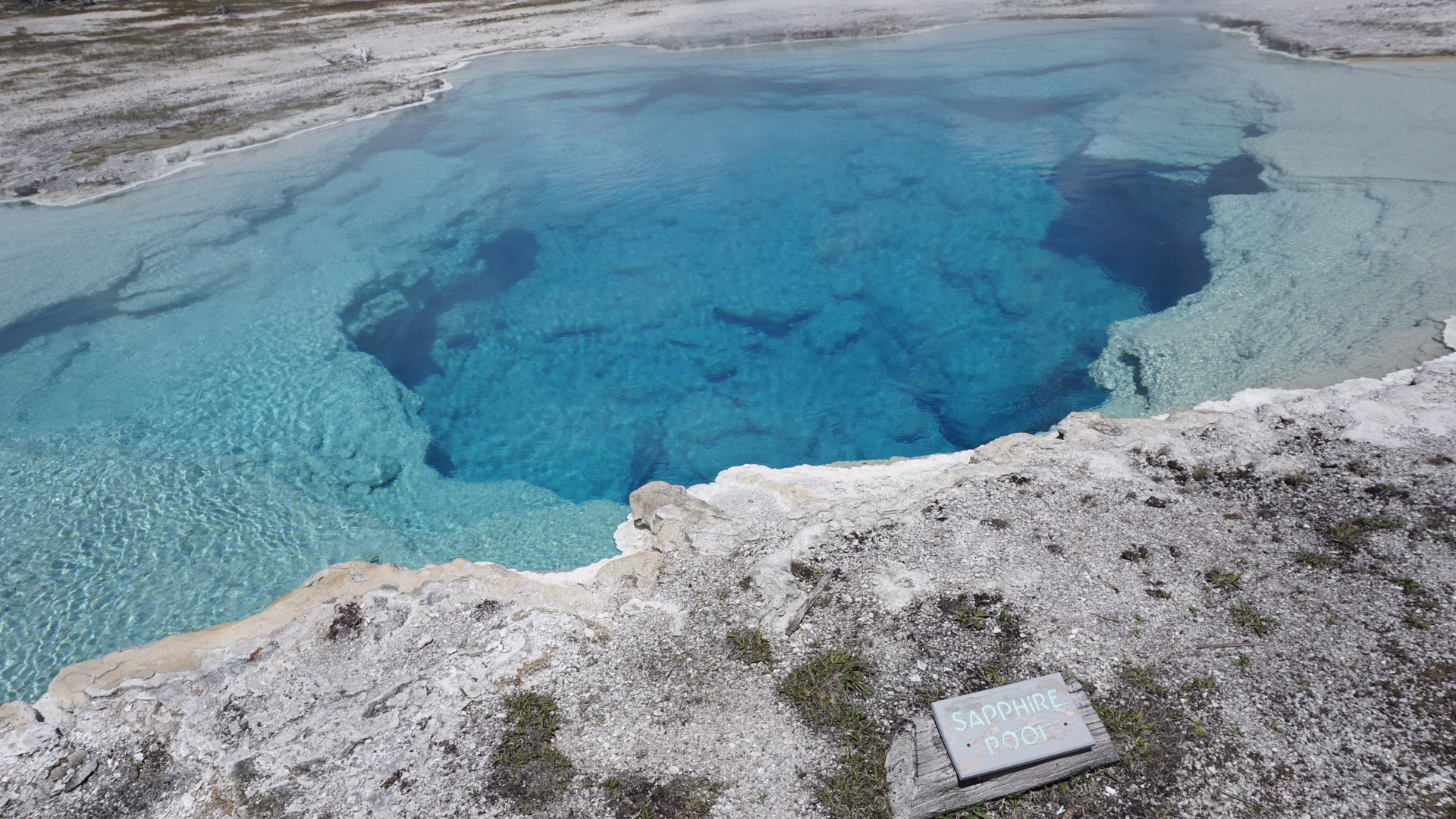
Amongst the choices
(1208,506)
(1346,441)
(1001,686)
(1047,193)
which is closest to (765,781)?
(1001,686)

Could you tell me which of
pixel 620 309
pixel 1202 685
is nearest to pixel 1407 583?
pixel 1202 685

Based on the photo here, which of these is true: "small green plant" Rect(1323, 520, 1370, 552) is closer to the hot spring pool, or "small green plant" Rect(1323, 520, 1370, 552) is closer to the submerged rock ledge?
the submerged rock ledge

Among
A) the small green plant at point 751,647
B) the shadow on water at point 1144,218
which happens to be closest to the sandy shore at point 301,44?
the shadow on water at point 1144,218

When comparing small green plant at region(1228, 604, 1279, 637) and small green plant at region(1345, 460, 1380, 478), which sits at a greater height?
small green plant at region(1345, 460, 1380, 478)

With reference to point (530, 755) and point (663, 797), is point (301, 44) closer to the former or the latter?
point (530, 755)

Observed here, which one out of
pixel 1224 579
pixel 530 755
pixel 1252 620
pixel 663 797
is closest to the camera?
pixel 663 797

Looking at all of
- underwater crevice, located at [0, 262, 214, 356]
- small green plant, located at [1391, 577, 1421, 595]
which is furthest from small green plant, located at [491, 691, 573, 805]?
underwater crevice, located at [0, 262, 214, 356]

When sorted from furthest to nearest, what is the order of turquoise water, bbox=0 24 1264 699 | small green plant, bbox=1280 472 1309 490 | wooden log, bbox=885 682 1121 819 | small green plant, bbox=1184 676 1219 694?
turquoise water, bbox=0 24 1264 699
small green plant, bbox=1280 472 1309 490
small green plant, bbox=1184 676 1219 694
wooden log, bbox=885 682 1121 819

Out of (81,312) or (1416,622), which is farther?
(81,312)
